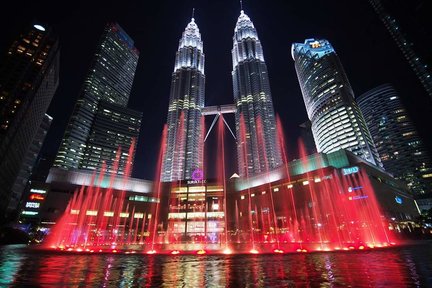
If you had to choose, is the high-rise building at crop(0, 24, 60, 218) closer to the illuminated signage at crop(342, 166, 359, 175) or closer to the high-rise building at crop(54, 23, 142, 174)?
the high-rise building at crop(54, 23, 142, 174)

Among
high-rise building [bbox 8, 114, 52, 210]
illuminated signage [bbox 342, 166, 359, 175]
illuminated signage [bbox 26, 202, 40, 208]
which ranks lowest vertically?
illuminated signage [bbox 26, 202, 40, 208]

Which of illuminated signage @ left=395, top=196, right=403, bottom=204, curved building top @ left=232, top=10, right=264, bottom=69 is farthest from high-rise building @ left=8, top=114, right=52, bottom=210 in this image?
illuminated signage @ left=395, top=196, right=403, bottom=204

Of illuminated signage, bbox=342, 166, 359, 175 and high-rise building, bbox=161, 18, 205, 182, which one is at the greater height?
high-rise building, bbox=161, 18, 205, 182

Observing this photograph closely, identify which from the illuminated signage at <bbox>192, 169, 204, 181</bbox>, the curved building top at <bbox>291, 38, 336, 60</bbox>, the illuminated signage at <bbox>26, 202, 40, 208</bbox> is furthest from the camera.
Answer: the curved building top at <bbox>291, 38, 336, 60</bbox>

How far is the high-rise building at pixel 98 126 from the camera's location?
5704 inches

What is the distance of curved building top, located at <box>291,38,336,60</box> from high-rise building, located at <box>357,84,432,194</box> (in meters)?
58.5

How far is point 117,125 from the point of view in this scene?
16700 cm

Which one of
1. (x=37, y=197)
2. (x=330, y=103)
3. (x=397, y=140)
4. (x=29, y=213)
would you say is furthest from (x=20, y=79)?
(x=397, y=140)

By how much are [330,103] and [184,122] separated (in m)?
102

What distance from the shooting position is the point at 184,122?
166 metres

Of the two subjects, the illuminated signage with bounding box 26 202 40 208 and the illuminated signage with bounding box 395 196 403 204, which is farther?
the illuminated signage with bounding box 395 196 403 204

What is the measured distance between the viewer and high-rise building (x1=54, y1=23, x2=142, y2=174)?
475 ft

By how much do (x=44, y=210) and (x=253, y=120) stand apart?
129m

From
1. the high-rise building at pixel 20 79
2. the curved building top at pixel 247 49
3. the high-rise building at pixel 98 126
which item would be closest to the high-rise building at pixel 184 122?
the high-rise building at pixel 98 126
